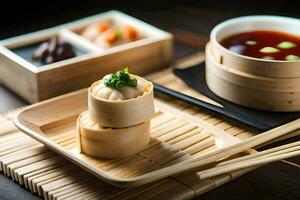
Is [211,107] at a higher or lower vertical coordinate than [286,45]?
lower

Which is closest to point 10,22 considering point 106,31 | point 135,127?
point 106,31

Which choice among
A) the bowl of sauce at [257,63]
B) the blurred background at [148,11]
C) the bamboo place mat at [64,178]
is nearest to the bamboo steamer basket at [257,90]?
the bowl of sauce at [257,63]

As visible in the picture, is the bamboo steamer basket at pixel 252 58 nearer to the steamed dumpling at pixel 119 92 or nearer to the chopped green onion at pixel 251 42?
the chopped green onion at pixel 251 42

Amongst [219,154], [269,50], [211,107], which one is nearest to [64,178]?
[219,154]

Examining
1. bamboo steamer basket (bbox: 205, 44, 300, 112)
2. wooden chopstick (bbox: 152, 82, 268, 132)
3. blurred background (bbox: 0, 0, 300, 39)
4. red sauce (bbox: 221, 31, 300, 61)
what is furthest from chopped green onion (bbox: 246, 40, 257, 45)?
blurred background (bbox: 0, 0, 300, 39)

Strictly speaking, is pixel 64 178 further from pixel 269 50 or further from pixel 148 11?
pixel 148 11

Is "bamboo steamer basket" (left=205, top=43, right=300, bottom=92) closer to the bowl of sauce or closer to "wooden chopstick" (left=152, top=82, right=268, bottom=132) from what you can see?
the bowl of sauce
